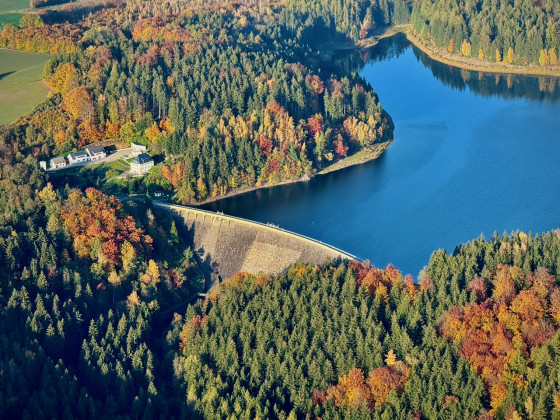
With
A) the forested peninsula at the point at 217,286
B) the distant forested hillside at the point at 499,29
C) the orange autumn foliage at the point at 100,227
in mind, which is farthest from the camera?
the distant forested hillside at the point at 499,29

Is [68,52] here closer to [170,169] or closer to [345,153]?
[170,169]

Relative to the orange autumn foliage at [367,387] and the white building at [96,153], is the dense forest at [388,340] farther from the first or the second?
the white building at [96,153]

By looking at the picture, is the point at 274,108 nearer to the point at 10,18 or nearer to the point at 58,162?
the point at 58,162

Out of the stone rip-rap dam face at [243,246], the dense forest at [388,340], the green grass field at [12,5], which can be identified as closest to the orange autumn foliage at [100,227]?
the stone rip-rap dam face at [243,246]

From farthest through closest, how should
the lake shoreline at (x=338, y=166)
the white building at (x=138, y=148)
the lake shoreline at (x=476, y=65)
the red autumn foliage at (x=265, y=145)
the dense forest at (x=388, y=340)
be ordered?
1. the lake shoreline at (x=476, y=65)
2. the red autumn foliage at (x=265, y=145)
3. the white building at (x=138, y=148)
4. the lake shoreline at (x=338, y=166)
5. the dense forest at (x=388, y=340)

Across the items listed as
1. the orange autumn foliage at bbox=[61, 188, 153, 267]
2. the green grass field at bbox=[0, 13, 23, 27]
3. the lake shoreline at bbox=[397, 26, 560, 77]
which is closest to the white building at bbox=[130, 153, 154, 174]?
the orange autumn foliage at bbox=[61, 188, 153, 267]

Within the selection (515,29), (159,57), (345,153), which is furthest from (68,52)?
(515,29)
